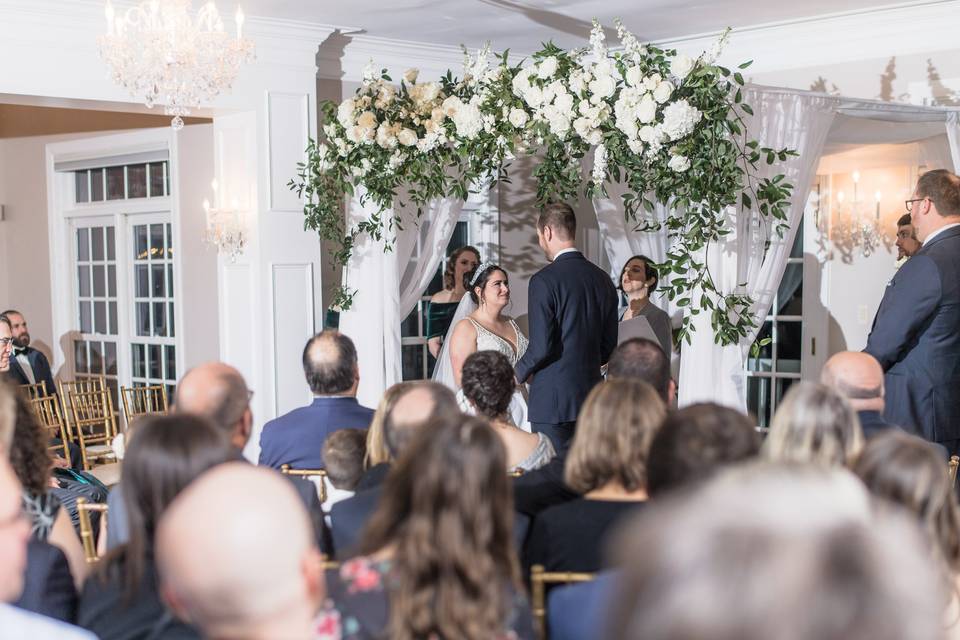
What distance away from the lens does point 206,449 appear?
198 centimetres

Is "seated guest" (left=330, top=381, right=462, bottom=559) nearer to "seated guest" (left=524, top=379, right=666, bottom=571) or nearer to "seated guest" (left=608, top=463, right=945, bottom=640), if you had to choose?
"seated guest" (left=524, top=379, right=666, bottom=571)

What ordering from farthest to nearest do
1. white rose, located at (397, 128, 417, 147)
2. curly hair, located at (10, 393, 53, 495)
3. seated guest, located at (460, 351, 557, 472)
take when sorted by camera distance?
white rose, located at (397, 128, 417, 147), seated guest, located at (460, 351, 557, 472), curly hair, located at (10, 393, 53, 495)

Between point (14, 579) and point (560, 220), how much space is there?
11.0 feet

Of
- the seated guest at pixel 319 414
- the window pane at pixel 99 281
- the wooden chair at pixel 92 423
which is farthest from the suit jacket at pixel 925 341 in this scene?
the window pane at pixel 99 281

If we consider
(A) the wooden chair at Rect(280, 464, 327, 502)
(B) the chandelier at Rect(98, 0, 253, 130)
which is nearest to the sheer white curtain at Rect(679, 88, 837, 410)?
(A) the wooden chair at Rect(280, 464, 327, 502)

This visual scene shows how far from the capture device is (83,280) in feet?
28.4

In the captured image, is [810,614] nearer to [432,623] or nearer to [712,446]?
[432,623]

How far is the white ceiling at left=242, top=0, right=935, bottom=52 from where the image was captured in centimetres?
542

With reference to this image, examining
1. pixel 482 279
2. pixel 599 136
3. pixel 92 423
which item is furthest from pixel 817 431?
pixel 92 423

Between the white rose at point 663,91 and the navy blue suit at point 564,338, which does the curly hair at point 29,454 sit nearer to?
the navy blue suit at point 564,338

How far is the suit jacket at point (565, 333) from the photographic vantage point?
4.63 m

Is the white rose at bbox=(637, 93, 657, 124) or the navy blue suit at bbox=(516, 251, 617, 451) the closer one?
the white rose at bbox=(637, 93, 657, 124)

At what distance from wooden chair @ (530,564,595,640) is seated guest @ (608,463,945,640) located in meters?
1.37

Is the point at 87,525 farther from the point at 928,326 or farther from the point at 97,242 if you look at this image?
the point at 97,242
